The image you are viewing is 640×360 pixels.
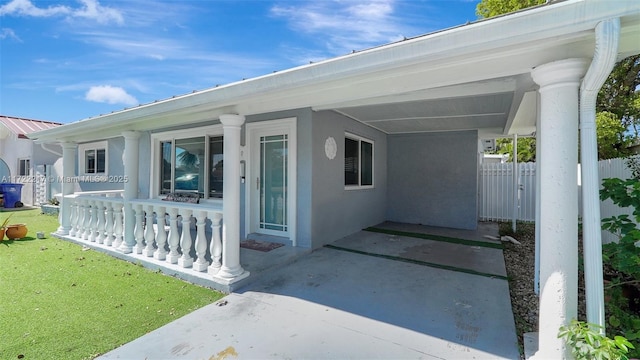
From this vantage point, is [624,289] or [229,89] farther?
[229,89]

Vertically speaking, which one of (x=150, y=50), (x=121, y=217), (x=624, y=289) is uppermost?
(x=150, y=50)

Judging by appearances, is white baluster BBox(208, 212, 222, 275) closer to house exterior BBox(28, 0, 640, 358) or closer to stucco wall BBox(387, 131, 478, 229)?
house exterior BBox(28, 0, 640, 358)

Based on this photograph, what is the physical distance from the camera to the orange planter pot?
6.62 metres

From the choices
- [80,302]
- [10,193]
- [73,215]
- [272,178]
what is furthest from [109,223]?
[10,193]

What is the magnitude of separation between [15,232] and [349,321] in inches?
319

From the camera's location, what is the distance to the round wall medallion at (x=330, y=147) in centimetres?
590

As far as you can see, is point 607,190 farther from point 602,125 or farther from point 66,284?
point 602,125

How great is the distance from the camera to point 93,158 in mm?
9859

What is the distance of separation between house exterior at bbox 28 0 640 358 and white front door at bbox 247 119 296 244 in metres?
0.03

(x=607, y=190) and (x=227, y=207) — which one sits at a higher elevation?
(x=607, y=190)

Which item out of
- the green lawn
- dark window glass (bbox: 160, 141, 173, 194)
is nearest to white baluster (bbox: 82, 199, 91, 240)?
the green lawn

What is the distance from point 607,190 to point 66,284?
6.67m

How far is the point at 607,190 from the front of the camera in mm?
2986

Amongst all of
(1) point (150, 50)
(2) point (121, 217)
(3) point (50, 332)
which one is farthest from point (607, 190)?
(1) point (150, 50)
